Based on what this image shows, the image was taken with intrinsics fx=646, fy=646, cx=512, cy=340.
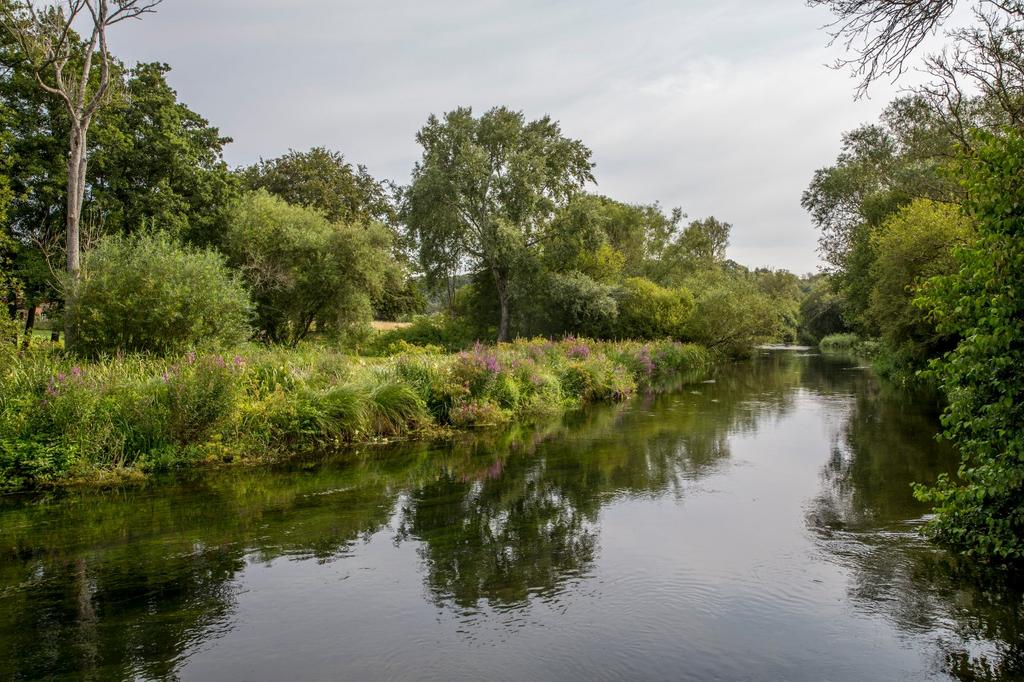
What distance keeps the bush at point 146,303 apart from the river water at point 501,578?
A: 245 inches

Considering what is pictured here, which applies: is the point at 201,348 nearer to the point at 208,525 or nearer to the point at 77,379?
the point at 77,379

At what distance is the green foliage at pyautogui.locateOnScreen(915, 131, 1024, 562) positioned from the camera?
542cm

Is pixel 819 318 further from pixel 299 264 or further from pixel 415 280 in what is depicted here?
pixel 299 264

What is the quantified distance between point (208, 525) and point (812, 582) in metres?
6.87

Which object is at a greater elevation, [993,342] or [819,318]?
[819,318]

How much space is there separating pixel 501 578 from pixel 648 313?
3205 cm

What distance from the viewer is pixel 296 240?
92.8 feet

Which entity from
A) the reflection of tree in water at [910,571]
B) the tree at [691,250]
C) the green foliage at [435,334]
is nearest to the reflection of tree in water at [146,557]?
the reflection of tree in water at [910,571]

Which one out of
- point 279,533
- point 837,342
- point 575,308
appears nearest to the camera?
point 279,533

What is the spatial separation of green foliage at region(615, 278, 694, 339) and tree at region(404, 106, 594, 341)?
20.1 ft

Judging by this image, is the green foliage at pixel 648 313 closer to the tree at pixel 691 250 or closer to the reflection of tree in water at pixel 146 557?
the tree at pixel 691 250

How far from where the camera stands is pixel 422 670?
4.72 m

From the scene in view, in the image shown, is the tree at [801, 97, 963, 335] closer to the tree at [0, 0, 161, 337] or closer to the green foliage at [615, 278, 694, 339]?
the green foliage at [615, 278, 694, 339]

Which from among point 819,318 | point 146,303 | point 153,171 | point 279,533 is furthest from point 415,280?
point 819,318
